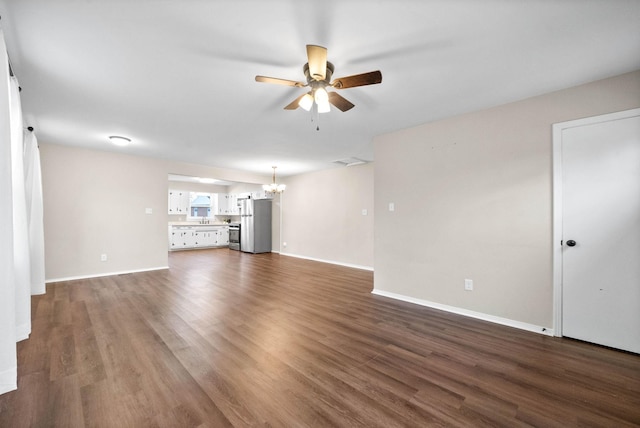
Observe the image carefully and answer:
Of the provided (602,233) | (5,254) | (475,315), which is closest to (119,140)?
(5,254)

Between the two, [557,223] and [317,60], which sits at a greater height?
[317,60]

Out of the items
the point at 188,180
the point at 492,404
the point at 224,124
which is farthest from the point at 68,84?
the point at 188,180

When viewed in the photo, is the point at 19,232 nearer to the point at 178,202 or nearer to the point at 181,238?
the point at 181,238

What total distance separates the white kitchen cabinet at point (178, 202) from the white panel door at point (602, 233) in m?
9.99

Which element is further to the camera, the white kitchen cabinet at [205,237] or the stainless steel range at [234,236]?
the white kitchen cabinet at [205,237]

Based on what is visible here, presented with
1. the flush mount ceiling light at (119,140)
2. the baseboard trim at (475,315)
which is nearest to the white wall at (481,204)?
the baseboard trim at (475,315)

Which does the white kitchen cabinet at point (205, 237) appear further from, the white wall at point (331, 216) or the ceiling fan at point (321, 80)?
the ceiling fan at point (321, 80)

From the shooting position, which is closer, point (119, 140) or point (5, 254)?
point (5, 254)

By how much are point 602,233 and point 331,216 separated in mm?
4888

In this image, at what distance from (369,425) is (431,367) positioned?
33.6 inches

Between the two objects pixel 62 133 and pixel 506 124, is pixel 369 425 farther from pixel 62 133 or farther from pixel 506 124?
pixel 62 133

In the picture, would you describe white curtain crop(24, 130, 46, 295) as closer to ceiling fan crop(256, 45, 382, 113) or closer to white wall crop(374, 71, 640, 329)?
ceiling fan crop(256, 45, 382, 113)

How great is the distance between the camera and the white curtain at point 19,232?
7.36ft

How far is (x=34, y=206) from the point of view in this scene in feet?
11.8
